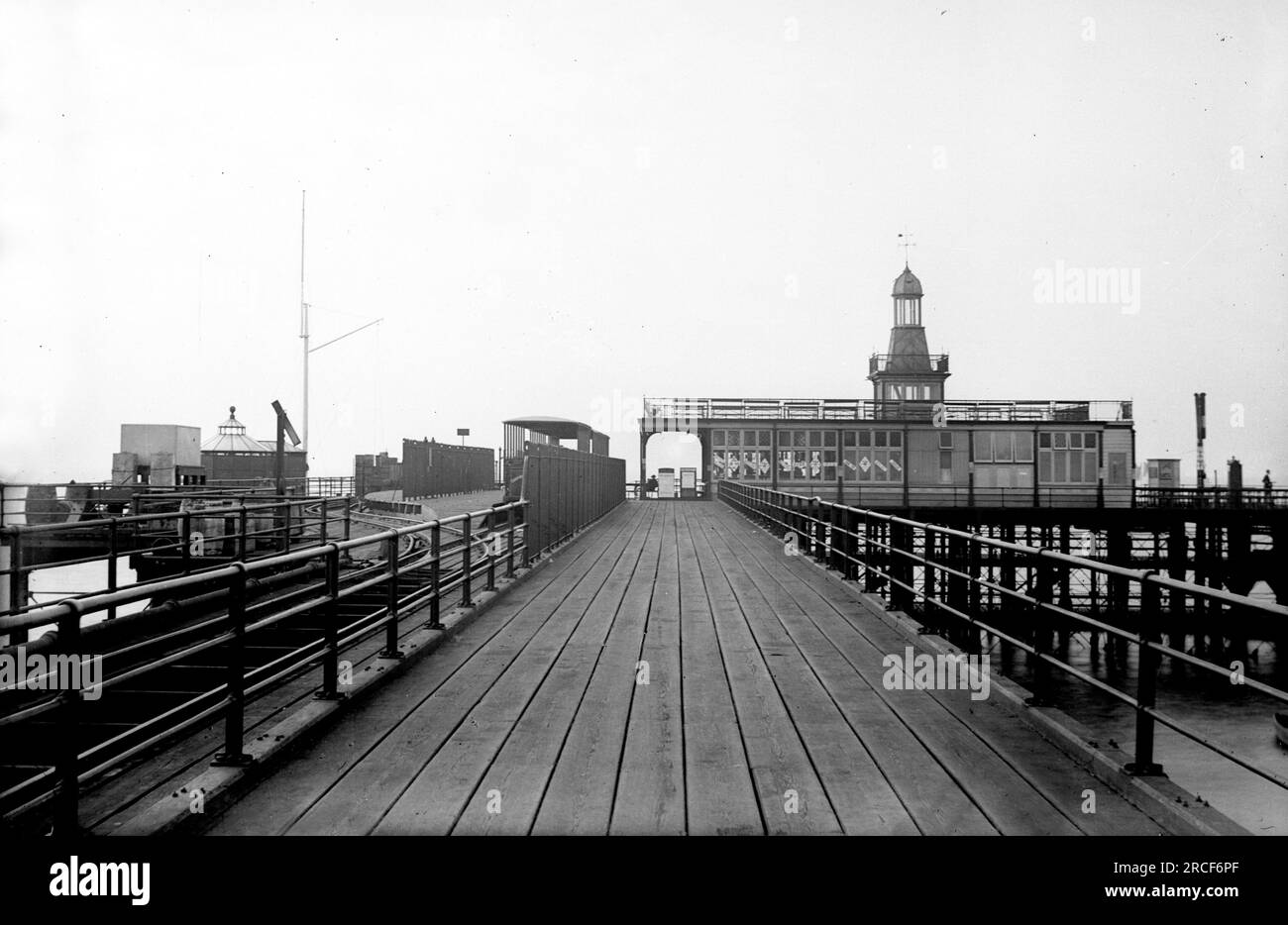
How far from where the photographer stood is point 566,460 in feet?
60.3

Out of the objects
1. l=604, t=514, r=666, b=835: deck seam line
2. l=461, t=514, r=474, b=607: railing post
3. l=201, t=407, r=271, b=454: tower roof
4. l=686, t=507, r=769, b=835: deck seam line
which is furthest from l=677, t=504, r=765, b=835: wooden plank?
l=201, t=407, r=271, b=454: tower roof

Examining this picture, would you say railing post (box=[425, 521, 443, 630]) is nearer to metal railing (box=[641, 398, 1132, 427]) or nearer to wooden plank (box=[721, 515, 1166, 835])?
wooden plank (box=[721, 515, 1166, 835])

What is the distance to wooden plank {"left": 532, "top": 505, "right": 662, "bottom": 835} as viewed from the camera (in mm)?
3836

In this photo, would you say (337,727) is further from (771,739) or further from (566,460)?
(566,460)

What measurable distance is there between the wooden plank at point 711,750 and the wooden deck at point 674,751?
1 cm

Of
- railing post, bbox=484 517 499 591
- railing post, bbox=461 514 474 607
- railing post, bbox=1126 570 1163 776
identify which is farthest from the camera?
railing post, bbox=484 517 499 591

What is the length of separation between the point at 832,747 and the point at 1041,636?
149cm

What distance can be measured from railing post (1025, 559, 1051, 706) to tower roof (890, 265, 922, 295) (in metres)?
61.1

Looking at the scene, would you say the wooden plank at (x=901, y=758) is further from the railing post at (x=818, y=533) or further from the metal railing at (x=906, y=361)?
the metal railing at (x=906, y=361)

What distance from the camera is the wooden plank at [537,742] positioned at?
3826 millimetres

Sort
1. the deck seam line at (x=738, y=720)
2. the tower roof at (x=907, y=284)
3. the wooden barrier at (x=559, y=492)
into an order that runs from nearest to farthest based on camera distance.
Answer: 1. the deck seam line at (x=738, y=720)
2. the wooden barrier at (x=559, y=492)
3. the tower roof at (x=907, y=284)

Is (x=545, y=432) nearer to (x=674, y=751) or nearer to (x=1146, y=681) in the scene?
(x=674, y=751)

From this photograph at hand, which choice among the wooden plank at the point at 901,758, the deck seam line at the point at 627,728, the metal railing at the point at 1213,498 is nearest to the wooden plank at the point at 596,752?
the deck seam line at the point at 627,728

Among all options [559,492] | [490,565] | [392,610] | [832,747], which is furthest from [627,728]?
[559,492]
